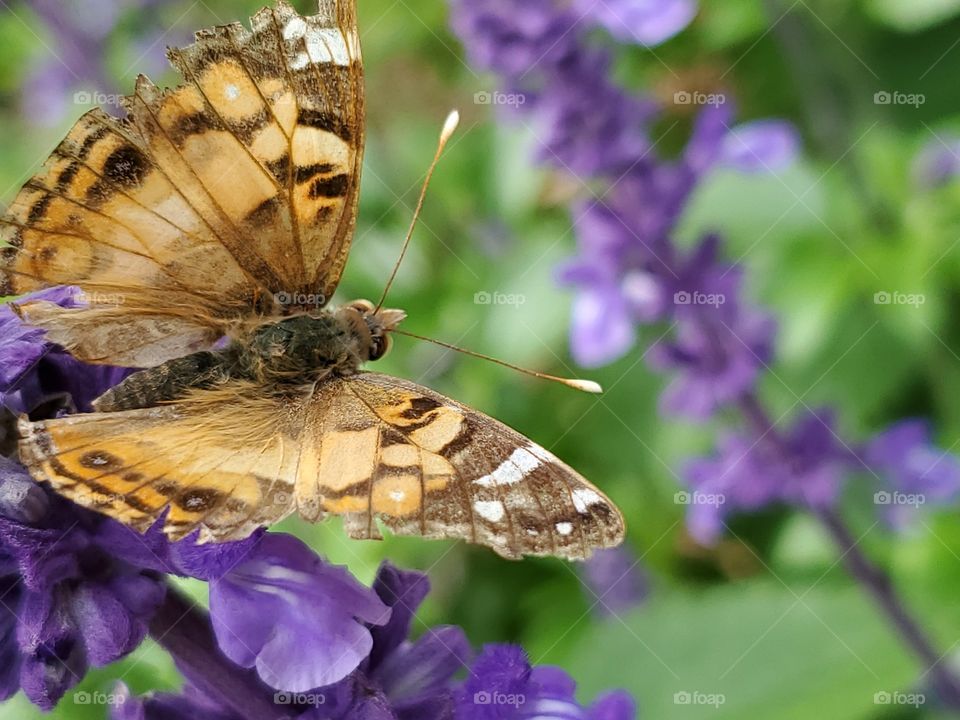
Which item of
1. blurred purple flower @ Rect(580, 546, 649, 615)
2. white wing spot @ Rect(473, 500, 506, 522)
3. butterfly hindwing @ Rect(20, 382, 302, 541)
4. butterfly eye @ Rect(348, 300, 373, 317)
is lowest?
blurred purple flower @ Rect(580, 546, 649, 615)

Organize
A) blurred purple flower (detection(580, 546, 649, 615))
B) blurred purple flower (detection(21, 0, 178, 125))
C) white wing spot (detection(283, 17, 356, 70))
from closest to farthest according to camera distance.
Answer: white wing spot (detection(283, 17, 356, 70)) < blurred purple flower (detection(580, 546, 649, 615)) < blurred purple flower (detection(21, 0, 178, 125))

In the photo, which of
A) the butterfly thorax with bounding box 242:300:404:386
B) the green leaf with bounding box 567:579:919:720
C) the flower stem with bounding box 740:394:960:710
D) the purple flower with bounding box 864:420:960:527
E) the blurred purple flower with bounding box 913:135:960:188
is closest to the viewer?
the butterfly thorax with bounding box 242:300:404:386

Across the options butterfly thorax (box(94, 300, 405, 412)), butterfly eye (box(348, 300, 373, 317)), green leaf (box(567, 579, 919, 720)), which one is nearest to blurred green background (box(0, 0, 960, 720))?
green leaf (box(567, 579, 919, 720))

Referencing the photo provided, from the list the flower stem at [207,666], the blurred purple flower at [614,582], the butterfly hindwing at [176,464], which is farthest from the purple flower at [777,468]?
the flower stem at [207,666]

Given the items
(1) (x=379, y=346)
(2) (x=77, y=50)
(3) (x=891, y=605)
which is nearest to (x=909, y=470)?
(3) (x=891, y=605)

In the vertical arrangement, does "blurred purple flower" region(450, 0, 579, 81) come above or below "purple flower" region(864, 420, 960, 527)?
above

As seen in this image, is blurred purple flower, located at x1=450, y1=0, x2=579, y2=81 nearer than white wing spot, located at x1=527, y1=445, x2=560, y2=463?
No

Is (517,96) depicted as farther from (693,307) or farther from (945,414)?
(945,414)

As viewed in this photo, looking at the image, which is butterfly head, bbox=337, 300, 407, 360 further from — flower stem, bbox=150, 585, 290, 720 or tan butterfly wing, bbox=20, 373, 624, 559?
flower stem, bbox=150, 585, 290, 720
